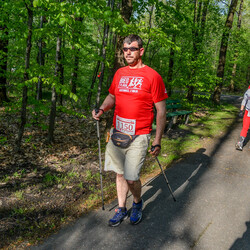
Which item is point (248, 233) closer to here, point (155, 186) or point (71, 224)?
point (155, 186)

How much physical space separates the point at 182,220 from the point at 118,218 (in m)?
1.02

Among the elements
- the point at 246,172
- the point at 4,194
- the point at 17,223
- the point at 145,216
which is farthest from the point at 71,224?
the point at 246,172

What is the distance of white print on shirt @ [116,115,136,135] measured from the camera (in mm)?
3158

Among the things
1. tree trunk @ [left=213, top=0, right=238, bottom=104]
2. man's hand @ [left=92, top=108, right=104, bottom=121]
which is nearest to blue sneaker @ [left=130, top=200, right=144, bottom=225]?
man's hand @ [left=92, top=108, right=104, bottom=121]

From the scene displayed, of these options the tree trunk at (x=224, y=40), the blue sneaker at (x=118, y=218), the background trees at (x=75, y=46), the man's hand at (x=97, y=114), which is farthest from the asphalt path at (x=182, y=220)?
the tree trunk at (x=224, y=40)

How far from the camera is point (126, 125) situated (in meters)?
3.21

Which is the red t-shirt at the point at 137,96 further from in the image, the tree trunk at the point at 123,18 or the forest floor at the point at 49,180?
the tree trunk at the point at 123,18

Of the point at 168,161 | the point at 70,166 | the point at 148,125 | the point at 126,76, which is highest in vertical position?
the point at 126,76

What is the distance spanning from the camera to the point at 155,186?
4.62 meters

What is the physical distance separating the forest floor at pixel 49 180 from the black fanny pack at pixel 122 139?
1.37 metres

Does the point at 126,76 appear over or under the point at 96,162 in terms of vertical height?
over

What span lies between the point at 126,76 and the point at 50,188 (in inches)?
119

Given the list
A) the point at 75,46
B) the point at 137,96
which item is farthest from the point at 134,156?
the point at 75,46

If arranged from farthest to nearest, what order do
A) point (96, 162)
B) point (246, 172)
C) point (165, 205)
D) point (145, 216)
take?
point (96, 162), point (246, 172), point (165, 205), point (145, 216)
